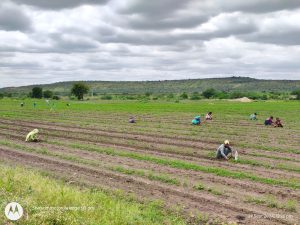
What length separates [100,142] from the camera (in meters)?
25.9

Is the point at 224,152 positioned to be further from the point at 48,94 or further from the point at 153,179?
the point at 48,94

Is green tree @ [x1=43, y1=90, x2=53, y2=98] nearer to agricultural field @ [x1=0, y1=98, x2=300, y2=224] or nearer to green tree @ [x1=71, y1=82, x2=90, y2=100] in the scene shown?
green tree @ [x1=71, y1=82, x2=90, y2=100]

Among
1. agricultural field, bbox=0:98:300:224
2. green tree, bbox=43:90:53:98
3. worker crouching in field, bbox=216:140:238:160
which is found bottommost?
agricultural field, bbox=0:98:300:224

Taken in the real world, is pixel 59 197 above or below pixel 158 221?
above

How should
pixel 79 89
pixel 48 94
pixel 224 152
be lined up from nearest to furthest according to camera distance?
1. pixel 224 152
2. pixel 79 89
3. pixel 48 94

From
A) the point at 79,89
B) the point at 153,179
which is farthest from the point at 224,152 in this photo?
the point at 79,89

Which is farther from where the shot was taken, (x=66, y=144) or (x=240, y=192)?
(x=66, y=144)

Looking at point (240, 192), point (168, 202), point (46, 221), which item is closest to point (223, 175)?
point (240, 192)

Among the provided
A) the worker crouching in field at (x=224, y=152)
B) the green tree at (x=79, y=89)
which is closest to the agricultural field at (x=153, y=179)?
the worker crouching in field at (x=224, y=152)

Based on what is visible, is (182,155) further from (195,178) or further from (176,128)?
(176,128)

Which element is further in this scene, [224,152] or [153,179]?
[224,152]

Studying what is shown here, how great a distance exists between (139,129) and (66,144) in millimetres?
9833

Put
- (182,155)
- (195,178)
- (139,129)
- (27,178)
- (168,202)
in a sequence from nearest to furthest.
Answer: (168,202)
(27,178)
(195,178)
(182,155)
(139,129)

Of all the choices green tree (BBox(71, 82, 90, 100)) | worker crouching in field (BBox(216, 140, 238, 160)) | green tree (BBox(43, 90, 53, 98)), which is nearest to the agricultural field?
worker crouching in field (BBox(216, 140, 238, 160))
